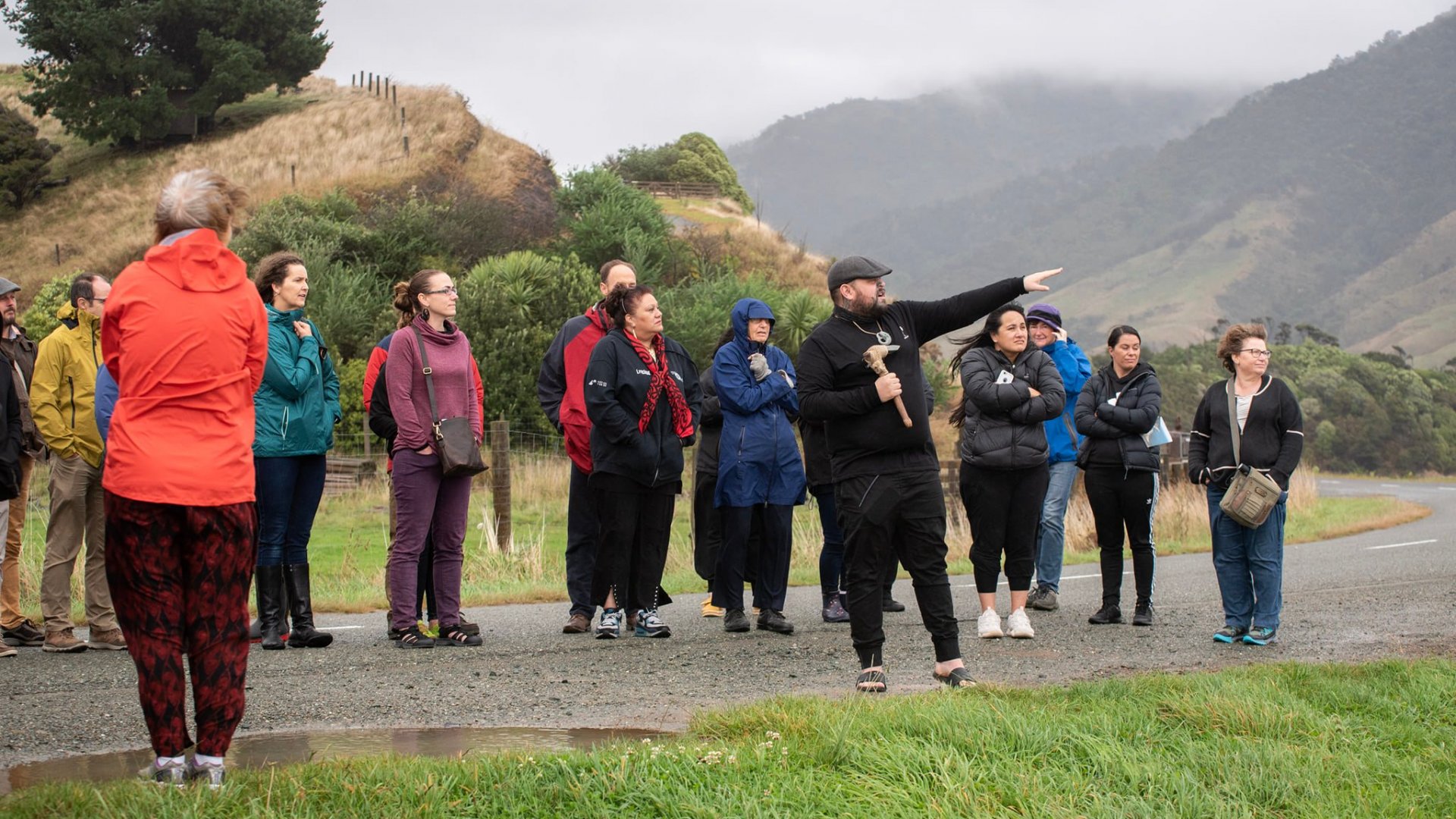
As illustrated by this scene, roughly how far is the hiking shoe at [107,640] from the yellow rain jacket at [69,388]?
103 centimetres

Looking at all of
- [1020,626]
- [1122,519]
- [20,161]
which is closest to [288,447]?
[1020,626]

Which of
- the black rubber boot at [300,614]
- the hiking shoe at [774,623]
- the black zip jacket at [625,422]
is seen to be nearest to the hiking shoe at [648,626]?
the hiking shoe at [774,623]

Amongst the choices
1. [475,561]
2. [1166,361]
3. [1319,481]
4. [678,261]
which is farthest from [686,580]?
[1166,361]

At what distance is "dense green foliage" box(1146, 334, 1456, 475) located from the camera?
213 feet

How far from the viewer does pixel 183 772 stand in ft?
15.4

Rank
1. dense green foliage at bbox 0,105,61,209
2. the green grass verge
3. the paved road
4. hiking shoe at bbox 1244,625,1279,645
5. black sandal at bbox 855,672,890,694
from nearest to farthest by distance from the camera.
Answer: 1. the green grass verge
2. the paved road
3. black sandal at bbox 855,672,890,694
4. hiking shoe at bbox 1244,625,1279,645
5. dense green foliage at bbox 0,105,61,209

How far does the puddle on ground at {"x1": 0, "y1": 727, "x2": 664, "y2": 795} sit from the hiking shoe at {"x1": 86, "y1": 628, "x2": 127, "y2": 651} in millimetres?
3110

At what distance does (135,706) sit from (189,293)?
8.46ft

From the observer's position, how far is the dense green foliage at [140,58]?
159 ft

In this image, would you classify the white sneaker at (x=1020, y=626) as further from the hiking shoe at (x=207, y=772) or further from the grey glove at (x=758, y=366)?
the hiking shoe at (x=207, y=772)

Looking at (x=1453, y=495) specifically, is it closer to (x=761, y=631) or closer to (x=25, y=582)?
(x=761, y=631)

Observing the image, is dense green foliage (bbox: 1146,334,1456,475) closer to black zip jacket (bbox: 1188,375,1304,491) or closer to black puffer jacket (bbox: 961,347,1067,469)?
black zip jacket (bbox: 1188,375,1304,491)

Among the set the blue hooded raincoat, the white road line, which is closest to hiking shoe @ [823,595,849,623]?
the blue hooded raincoat

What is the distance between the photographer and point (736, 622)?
9.16m
